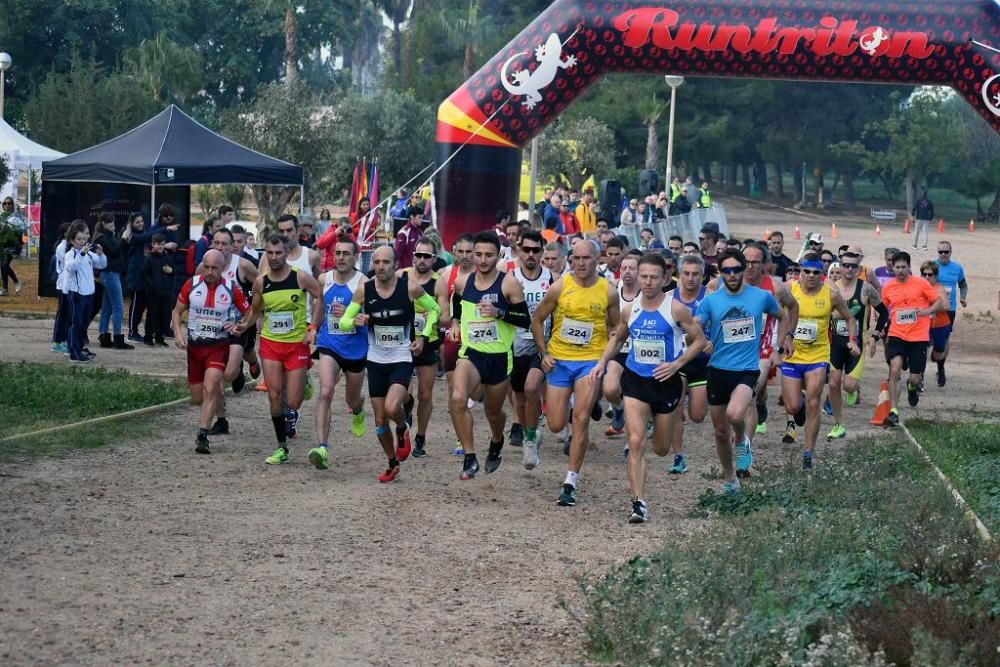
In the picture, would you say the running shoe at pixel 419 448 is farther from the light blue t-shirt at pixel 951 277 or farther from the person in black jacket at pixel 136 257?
the light blue t-shirt at pixel 951 277

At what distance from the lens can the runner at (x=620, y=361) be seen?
35.0 feet

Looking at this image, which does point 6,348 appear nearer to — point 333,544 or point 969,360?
point 333,544

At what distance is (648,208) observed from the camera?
34000mm

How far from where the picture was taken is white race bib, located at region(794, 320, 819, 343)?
12570 millimetres

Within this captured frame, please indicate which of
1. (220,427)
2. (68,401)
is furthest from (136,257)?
(220,427)

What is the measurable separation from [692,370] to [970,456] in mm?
2829

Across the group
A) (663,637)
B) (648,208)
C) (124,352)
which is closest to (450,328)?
(663,637)

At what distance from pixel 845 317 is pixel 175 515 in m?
6.17

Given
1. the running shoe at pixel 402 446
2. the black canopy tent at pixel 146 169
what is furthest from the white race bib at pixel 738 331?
the black canopy tent at pixel 146 169

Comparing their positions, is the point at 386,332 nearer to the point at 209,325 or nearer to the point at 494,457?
the point at 494,457

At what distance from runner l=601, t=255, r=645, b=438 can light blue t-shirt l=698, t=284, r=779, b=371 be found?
566 mm

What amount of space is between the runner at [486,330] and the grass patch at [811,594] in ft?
7.29

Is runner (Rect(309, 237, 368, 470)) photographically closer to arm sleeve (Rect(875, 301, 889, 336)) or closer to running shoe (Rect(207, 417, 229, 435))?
running shoe (Rect(207, 417, 229, 435))

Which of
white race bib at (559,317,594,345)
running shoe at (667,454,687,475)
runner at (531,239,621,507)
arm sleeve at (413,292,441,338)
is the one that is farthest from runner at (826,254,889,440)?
arm sleeve at (413,292,441,338)
